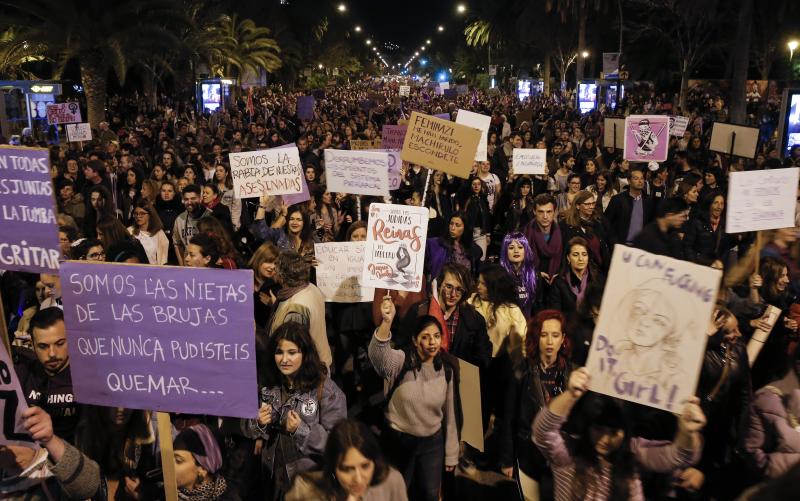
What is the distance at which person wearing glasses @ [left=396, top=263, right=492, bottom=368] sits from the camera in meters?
5.40

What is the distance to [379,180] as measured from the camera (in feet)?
29.9

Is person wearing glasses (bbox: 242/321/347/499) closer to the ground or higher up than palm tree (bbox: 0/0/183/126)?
closer to the ground

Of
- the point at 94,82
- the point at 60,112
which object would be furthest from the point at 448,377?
the point at 94,82

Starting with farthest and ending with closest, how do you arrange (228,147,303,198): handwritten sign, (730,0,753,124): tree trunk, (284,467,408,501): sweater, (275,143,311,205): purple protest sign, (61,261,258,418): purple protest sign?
(730,0,753,124): tree trunk → (275,143,311,205): purple protest sign → (228,147,303,198): handwritten sign → (61,261,258,418): purple protest sign → (284,467,408,501): sweater

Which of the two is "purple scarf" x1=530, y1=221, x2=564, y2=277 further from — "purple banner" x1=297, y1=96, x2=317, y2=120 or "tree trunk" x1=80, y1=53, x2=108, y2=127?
"purple banner" x1=297, y1=96, x2=317, y2=120

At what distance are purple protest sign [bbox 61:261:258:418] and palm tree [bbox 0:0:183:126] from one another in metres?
19.7

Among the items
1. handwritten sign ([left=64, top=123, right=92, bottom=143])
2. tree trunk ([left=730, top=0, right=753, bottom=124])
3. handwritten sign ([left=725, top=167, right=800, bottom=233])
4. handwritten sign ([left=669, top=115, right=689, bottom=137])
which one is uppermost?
tree trunk ([left=730, top=0, right=753, bottom=124])

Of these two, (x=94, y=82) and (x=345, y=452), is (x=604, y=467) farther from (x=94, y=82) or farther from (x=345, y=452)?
(x=94, y=82)

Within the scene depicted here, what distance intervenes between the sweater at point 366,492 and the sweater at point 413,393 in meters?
0.90

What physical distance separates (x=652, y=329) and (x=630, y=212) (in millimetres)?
6049

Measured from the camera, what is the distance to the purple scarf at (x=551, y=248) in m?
7.49

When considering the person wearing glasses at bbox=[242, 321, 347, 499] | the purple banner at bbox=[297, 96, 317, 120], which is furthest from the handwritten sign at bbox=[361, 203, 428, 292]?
the purple banner at bbox=[297, 96, 317, 120]

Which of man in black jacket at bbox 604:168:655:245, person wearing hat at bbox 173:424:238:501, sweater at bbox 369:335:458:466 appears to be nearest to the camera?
person wearing hat at bbox 173:424:238:501

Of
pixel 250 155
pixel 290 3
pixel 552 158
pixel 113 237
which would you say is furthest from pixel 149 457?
pixel 290 3
